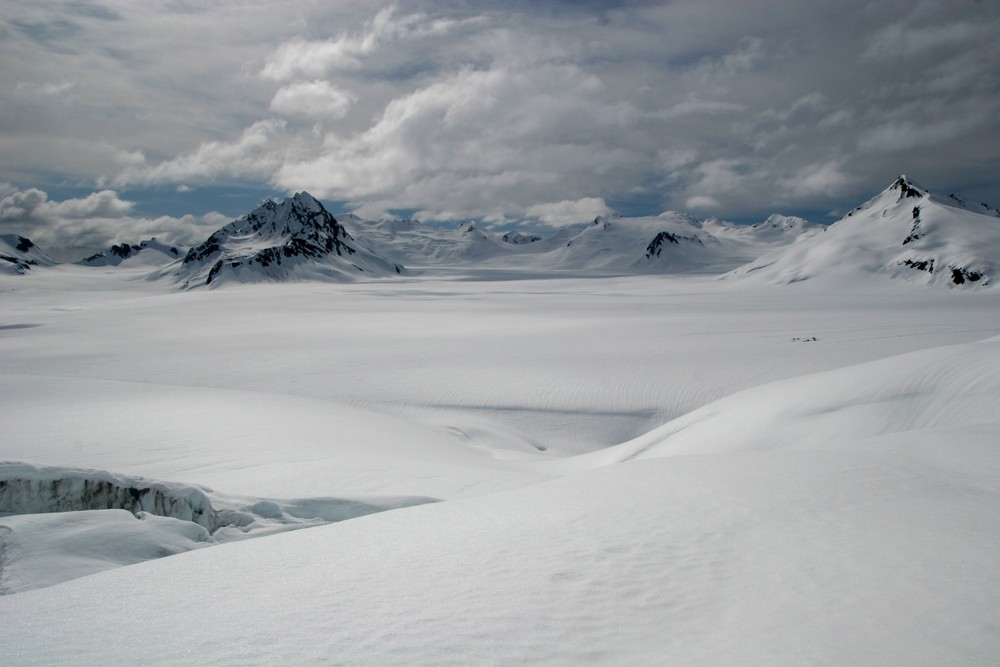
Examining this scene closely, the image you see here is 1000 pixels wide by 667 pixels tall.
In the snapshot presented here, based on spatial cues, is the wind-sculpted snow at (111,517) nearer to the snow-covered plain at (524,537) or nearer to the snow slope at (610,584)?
the snow-covered plain at (524,537)

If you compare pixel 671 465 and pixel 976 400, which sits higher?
pixel 976 400

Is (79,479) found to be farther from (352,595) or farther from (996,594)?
(996,594)

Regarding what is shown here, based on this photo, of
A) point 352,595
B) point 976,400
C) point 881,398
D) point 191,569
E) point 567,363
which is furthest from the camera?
point 567,363

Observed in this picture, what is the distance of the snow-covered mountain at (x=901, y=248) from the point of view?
252 ft

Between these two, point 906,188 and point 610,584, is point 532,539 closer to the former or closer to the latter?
point 610,584

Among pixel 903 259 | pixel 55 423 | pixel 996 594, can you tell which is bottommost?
pixel 55 423

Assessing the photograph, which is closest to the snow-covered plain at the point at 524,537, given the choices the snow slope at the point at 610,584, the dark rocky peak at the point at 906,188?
the snow slope at the point at 610,584

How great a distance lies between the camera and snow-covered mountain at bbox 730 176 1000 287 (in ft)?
252

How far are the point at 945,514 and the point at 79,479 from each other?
947cm

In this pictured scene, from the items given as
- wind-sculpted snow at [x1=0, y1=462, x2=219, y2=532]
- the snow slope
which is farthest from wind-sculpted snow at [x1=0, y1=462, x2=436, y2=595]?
the snow slope

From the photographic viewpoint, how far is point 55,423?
12.6 m

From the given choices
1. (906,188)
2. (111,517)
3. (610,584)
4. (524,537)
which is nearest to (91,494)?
(111,517)

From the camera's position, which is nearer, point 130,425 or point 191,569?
point 191,569

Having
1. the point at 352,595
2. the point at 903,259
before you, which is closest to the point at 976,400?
the point at 352,595
